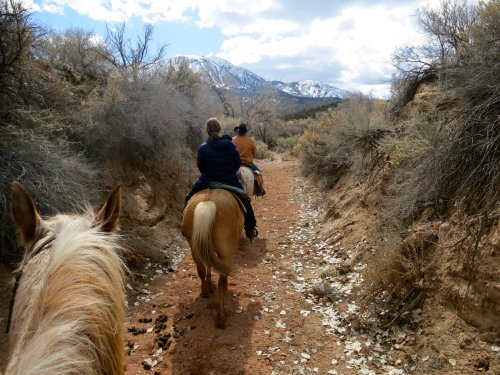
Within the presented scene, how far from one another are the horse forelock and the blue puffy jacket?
4.34m

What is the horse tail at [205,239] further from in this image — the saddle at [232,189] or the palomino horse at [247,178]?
the palomino horse at [247,178]

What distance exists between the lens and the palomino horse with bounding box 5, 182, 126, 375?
55.3 inches

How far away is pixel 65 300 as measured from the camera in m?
1.53

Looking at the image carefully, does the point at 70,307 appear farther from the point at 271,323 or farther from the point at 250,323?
the point at 271,323

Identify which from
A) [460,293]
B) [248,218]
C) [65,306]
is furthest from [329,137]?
[65,306]

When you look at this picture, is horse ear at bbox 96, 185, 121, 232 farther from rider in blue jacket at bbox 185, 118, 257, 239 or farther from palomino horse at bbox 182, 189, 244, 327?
rider in blue jacket at bbox 185, 118, 257, 239

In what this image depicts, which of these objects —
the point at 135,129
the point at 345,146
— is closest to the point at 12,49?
the point at 135,129

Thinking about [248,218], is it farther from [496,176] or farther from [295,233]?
[496,176]

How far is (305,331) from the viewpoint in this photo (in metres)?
5.24

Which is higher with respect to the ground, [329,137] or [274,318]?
[329,137]

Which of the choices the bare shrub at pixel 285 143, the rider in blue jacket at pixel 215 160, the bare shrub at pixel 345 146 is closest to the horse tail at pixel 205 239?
the rider in blue jacket at pixel 215 160

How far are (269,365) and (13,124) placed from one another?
17.7ft

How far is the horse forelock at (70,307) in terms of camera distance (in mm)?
1398

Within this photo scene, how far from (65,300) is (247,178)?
7576 mm
